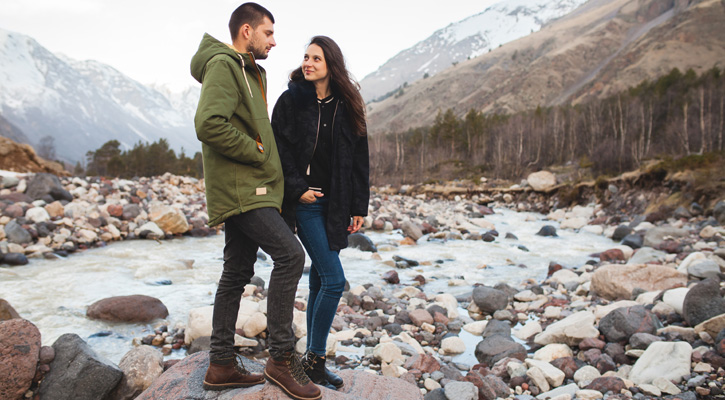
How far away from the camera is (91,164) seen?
1665 inches

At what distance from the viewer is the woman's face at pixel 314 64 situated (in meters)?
2.54

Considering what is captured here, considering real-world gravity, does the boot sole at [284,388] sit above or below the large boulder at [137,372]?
above

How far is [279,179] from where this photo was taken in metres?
2.33

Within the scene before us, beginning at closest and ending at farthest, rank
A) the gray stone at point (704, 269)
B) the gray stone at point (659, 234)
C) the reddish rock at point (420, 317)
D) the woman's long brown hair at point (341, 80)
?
the woman's long brown hair at point (341, 80) < the reddish rock at point (420, 317) < the gray stone at point (704, 269) < the gray stone at point (659, 234)

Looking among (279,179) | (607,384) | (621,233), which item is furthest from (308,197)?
(621,233)

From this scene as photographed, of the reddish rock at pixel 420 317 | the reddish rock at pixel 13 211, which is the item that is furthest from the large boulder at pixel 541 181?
the reddish rock at pixel 13 211

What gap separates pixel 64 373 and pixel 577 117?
172 feet

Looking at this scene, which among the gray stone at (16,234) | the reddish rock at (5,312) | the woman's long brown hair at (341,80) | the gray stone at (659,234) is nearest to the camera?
the woman's long brown hair at (341,80)

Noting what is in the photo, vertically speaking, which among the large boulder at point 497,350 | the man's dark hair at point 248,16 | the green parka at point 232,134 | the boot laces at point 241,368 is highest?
the man's dark hair at point 248,16

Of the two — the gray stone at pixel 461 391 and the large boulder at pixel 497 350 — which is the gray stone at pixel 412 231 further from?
the gray stone at pixel 461 391

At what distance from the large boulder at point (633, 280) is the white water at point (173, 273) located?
172 cm

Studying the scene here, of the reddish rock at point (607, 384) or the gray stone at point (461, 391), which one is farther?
the reddish rock at point (607, 384)

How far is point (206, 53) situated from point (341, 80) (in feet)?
2.57

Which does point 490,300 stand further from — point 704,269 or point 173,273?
point 173,273
